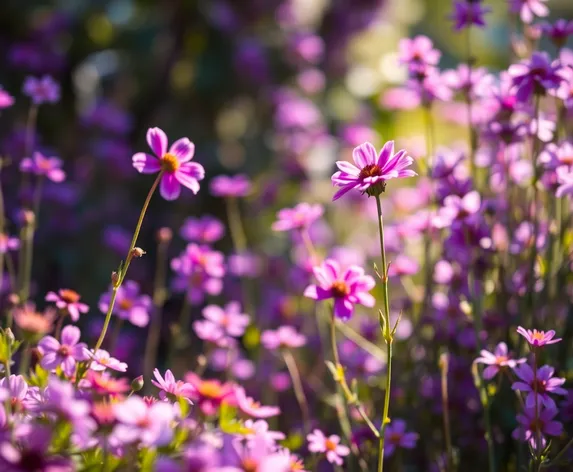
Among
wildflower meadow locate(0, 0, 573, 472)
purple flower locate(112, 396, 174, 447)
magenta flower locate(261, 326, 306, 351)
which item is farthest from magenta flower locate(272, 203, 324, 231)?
purple flower locate(112, 396, 174, 447)

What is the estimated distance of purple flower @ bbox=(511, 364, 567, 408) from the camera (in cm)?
84

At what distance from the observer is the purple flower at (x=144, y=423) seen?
1.76 ft

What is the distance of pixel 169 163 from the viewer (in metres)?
0.84

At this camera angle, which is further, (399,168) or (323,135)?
(323,135)

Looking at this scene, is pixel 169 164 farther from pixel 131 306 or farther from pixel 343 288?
pixel 131 306

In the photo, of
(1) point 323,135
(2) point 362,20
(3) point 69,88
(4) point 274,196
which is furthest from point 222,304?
(2) point 362,20

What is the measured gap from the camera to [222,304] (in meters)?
2.06

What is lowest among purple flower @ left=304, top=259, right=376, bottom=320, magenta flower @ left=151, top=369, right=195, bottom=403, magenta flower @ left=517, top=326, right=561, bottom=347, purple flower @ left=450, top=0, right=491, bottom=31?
magenta flower @ left=151, top=369, right=195, bottom=403

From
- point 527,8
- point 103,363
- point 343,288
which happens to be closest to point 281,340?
point 343,288

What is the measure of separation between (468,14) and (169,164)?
0.62 meters

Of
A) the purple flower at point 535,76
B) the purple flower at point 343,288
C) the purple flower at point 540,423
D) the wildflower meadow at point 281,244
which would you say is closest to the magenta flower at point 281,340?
the wildflower meadow at point 281,244

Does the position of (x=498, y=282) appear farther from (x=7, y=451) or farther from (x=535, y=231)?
(x=7, y=451)

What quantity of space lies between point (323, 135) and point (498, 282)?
130 cm

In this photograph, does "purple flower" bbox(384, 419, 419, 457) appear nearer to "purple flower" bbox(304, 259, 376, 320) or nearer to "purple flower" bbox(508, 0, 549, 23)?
"purple flower" bbox(304, 259, 376, 320)
